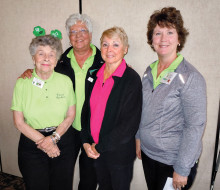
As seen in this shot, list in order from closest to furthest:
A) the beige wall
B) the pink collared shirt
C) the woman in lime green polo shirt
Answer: the pink collared shirt, the woman in lime green polo shirt, the beige wall

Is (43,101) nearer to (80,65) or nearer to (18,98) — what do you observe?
(18,98)

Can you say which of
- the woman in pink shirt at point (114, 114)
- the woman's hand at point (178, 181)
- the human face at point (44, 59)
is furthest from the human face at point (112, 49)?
the woman's hand at point (178, 181)

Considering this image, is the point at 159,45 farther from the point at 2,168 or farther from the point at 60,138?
the point at 2,168

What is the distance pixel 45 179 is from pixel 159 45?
4.92 ft

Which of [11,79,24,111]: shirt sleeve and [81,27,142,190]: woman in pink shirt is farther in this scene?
[11,79,24,111]: shirt sleeve

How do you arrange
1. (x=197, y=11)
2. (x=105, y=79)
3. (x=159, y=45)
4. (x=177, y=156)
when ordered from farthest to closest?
(x=197, y=11)
(x=105, y=79)
(x=159, y=45)
(x=177, y=156)

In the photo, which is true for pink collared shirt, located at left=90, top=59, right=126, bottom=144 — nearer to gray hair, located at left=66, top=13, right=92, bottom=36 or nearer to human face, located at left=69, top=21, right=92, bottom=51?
human face, located at left=69, top=21, right=92, bottom=51

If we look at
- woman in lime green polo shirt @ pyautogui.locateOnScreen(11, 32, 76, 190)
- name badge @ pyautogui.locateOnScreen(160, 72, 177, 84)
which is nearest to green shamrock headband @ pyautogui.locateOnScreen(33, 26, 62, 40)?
woman in lime green polo shirt @ pyautogui.locateOnScreen(11, 32, 76, 190)

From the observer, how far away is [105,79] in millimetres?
1501

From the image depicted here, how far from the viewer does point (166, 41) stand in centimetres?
133

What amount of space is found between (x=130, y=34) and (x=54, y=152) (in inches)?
57.8

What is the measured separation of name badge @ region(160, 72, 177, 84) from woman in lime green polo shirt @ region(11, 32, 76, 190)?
2.74 feet

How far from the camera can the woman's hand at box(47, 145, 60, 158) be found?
1.54 meters

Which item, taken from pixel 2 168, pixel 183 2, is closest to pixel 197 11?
pixel 183 2
